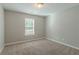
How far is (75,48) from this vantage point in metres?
1.75

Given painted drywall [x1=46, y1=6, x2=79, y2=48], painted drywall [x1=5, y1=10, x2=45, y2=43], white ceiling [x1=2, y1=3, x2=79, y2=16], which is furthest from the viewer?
painted drywall [x1=46, y1=6, x2=79, y2=48]

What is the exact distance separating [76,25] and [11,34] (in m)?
1.37

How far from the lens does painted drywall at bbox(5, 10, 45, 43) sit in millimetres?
1651

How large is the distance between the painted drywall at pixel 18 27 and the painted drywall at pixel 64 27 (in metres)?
0.17

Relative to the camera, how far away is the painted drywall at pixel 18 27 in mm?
1651

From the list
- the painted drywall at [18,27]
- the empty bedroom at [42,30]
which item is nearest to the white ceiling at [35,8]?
the empty bedroom at [42,30]

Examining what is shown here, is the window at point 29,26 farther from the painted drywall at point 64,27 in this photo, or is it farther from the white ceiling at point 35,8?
the painted drywall at point 64,27

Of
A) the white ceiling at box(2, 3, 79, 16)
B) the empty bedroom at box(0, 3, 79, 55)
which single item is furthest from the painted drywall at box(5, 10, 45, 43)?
the white ceiling at box(2, 3, 79, 16)

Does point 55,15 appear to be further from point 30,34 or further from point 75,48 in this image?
point 75,48

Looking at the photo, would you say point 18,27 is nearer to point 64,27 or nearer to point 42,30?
point 42,30

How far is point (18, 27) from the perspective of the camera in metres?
1.84

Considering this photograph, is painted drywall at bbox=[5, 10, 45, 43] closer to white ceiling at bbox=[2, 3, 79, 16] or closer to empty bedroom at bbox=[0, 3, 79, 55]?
empty bedroom at bbox=[0, 3, 79, 55]

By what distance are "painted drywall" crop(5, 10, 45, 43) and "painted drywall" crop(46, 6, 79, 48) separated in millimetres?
168

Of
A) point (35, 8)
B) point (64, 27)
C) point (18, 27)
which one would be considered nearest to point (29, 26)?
point (18, 27)
